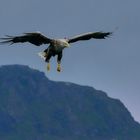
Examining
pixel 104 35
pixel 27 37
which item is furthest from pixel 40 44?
pixel 104 35

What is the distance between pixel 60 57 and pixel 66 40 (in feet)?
2.52

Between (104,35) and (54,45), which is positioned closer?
(54,45)

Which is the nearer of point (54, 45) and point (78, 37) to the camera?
point (54, 45)

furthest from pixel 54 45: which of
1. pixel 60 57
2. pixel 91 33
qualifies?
pixel 91 33

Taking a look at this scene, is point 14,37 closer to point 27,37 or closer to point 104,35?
point 27,37

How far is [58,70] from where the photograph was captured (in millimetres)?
31578

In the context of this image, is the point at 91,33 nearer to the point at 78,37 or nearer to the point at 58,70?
the point at 78,37

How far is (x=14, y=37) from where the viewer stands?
32156 mm

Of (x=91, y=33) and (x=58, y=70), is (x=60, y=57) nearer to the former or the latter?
(x=58, y=70)

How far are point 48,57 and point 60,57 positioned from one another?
55 cm

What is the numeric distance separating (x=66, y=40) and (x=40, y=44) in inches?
54.4

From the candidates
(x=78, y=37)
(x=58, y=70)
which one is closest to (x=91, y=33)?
(x=78, y=37)

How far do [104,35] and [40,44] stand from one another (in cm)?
352

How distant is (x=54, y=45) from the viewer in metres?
30.6
